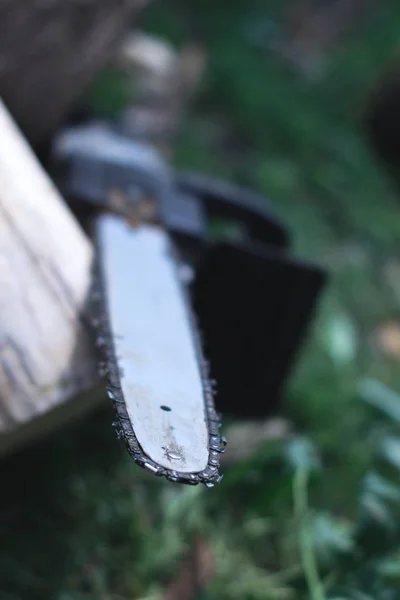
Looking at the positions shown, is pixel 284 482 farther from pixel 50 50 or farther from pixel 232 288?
pixel 50 50

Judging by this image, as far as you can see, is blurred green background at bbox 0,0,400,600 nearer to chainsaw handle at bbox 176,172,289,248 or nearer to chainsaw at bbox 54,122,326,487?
chainsaw at bbox 54,122,326,487

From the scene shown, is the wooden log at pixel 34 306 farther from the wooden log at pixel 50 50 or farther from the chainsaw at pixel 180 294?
the wooden log at pixel 50 50

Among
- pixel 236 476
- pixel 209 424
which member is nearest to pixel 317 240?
pixel 236 476

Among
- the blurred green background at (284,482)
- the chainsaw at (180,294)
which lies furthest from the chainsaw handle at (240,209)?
the blurred green background at (284,482)

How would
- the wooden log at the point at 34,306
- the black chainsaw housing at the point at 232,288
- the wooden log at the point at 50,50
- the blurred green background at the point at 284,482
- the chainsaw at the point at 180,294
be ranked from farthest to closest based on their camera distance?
the wooden log at the point at 50,50 → the black chainsaw housing at the point at 232,288 → the blurred green background at the point at 284,482 → the wooden log at the point at 34,306 → the chainsaw at the point at 180,294

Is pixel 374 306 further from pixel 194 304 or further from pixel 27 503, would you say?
pixel 27 503

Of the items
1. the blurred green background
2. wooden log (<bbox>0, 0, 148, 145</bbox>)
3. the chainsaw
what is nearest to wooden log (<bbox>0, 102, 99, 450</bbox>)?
the chainsaw
